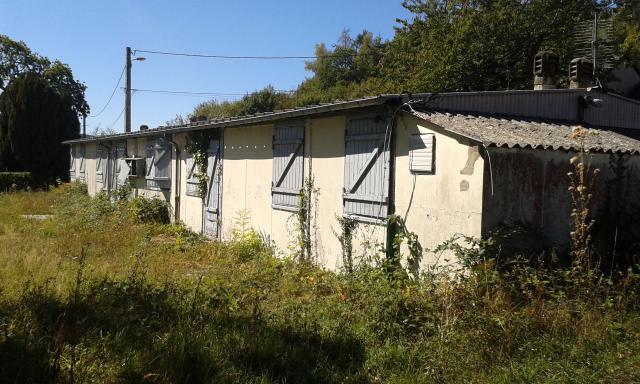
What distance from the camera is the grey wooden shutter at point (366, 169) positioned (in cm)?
709

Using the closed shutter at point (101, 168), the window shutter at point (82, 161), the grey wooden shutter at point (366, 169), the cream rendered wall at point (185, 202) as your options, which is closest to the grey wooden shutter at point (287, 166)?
the grey wooden shutter at point (366, 169)

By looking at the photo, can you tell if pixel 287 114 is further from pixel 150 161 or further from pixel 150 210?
pixel 150 161

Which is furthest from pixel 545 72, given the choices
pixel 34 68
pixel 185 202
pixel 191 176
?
pixel 34 68

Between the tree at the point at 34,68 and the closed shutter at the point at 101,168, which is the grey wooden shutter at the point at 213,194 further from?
the tree at the point at 34,68

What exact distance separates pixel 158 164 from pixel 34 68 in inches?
1545

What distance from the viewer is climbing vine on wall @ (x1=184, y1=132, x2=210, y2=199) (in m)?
12.2

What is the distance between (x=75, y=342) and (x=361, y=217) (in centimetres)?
432

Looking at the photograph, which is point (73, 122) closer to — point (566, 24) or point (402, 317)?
point (566, 24)

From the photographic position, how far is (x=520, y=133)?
260 inches

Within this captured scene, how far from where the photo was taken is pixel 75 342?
4113 millimetres

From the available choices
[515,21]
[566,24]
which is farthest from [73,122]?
[566,24]

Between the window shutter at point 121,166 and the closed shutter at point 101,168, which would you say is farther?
the closed shutter at point 101,168

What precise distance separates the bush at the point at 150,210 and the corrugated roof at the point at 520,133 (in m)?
9.53

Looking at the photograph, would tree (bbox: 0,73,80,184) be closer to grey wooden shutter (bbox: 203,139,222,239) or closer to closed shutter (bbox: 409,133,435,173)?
grey wooden shutter (bbox: 203,139,222,239)
